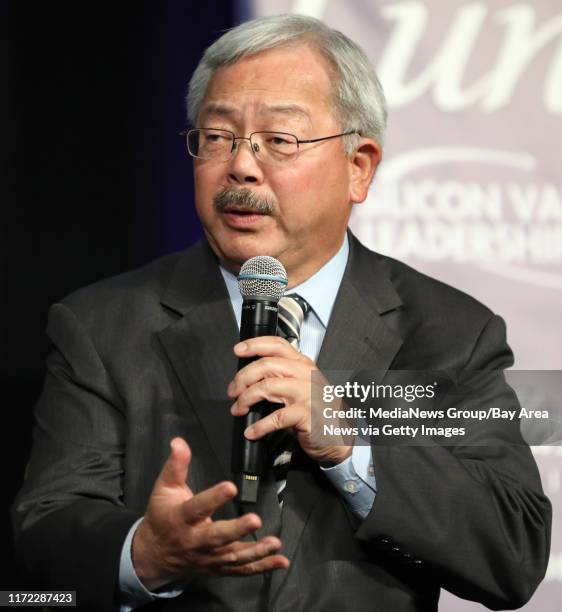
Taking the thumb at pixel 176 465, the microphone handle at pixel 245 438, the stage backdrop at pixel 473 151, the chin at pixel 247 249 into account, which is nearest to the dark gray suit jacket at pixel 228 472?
the chin at pixel 247 249

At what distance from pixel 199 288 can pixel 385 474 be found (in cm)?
67

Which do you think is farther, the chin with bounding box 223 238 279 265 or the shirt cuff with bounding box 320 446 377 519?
the chin with bounding box 223 238 279 265

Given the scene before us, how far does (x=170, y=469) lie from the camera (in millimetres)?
1854

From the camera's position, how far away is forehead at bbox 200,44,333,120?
2.41 metres

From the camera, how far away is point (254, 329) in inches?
75.5

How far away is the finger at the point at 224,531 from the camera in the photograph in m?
1.75

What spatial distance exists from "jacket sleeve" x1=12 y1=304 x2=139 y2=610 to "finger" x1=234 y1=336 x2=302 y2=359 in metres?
0.47

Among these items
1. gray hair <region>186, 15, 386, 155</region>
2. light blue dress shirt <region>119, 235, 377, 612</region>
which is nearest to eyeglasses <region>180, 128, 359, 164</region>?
gray hair <region>186, 15, 386, 155</region>

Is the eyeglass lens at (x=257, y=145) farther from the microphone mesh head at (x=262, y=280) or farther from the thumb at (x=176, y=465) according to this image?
the thumb at (x=176, y=465)

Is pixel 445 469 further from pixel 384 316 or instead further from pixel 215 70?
pixel 215 70

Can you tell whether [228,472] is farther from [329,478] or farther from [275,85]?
[275,85]

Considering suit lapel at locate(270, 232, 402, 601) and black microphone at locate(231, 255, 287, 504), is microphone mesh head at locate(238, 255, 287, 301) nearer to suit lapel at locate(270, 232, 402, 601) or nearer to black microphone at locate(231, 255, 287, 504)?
black microphone at locate(231, 255, 287, 504)

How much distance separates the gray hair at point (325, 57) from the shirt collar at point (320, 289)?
0.29 m

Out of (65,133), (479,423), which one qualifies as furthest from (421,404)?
(65,133)
